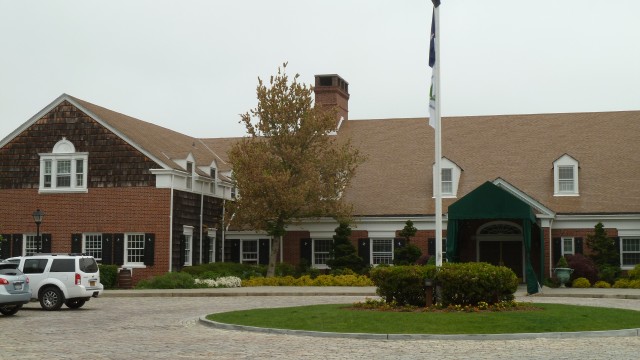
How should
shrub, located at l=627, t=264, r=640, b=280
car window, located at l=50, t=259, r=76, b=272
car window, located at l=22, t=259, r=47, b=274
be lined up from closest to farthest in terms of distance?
car window, located at l=50, t=259, r=76, b=272 → car window, located at l=22, t=259, r=47, b=274 → shrub, located at l=627, t=264, r=640, b=280

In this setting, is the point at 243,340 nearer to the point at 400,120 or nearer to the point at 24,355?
the point at 24,355

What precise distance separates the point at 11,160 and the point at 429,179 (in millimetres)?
20246

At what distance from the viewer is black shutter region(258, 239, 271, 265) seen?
4738cm

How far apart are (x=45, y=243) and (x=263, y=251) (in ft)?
35.9

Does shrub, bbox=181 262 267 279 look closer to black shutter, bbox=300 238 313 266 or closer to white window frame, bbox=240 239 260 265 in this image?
black shutter, bbox=300 238 313 266

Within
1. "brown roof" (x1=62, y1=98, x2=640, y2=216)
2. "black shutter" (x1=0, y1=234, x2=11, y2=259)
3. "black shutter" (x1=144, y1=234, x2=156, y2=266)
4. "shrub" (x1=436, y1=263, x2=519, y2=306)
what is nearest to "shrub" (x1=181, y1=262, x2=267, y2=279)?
"black shutter" (x1=144, y1=234, x2=156, y2=266)

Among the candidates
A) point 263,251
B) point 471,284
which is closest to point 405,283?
point 471,284

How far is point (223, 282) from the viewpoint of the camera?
3959 centimetres

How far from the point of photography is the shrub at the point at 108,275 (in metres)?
39.0

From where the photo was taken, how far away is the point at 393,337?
18.0 m

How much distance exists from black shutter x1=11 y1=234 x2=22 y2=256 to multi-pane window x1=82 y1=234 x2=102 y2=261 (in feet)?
10.1

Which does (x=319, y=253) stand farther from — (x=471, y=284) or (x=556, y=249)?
(x=471, y=284)

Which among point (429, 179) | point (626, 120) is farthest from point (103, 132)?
point (626, 120)

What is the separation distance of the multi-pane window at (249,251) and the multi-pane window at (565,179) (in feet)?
50.7
